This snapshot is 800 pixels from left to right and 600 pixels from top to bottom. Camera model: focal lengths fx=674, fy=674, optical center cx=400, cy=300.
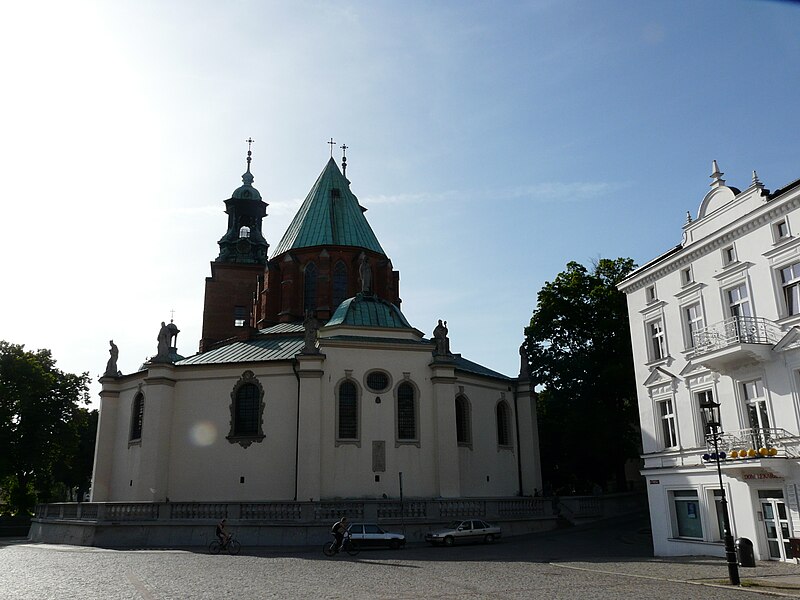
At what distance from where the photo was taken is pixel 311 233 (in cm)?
4641

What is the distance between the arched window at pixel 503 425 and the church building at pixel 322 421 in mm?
81

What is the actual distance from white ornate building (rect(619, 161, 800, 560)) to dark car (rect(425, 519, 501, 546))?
23.2ft

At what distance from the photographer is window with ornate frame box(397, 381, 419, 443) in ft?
112

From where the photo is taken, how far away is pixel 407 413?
3453cm

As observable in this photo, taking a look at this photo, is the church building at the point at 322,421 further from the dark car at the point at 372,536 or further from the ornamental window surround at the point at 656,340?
the ornamental window surround at the point at 656,340

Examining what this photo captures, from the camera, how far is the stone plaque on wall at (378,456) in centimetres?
3306

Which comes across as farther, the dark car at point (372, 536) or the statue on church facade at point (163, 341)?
the statue on church facade at point (163, 341)

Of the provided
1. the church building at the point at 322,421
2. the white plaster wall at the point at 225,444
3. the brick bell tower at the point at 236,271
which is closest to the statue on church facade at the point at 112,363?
the church building at the point at 322,421

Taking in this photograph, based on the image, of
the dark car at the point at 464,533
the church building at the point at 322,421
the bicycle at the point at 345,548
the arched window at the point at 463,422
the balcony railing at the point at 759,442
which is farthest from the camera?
the arched window at the point at 463,422

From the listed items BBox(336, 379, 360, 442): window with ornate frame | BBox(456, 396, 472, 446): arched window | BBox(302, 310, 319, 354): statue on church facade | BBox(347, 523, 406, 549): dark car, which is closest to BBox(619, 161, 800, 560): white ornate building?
BBox(347, 523, 406, 549): dark car

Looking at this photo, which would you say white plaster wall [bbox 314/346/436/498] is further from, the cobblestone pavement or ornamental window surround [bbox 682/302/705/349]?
ornamental window surround [bbox 682/302/705/349]

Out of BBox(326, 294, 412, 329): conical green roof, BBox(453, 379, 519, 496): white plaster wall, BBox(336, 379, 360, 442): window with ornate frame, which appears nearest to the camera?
BBox(336, 379, 360, 442): window with ornate frame

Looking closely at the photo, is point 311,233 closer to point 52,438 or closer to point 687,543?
point 52,438

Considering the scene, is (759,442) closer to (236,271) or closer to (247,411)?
(247,411)
